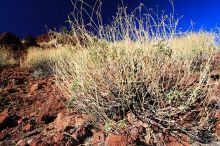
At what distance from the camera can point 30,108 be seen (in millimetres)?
4070

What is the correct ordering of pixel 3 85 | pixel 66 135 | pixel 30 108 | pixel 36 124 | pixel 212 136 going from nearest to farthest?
pixel 212 136, pixel 66 135, pixel 36 124, pixel 30 108, pixel 3 85

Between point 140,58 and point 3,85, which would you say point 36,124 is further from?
point 3,85

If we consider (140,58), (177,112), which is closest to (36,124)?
(140,58)

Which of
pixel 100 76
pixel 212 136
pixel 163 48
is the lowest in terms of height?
pixel 212 136

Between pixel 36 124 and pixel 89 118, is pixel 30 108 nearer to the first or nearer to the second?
pixel 36 124

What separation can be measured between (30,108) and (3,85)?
1.93 metres

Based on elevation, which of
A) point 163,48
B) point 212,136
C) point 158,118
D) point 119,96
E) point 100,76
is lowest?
point 212,136

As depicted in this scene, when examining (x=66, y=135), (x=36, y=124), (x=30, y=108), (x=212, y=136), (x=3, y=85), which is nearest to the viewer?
(x=212, y=136)

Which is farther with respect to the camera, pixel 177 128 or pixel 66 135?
pixel 66 135

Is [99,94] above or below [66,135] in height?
above

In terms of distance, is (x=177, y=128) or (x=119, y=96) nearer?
(x=177, y=128)

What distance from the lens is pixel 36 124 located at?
3.41 metres

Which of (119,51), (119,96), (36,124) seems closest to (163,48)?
(119,51)

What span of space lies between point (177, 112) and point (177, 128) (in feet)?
0.50
